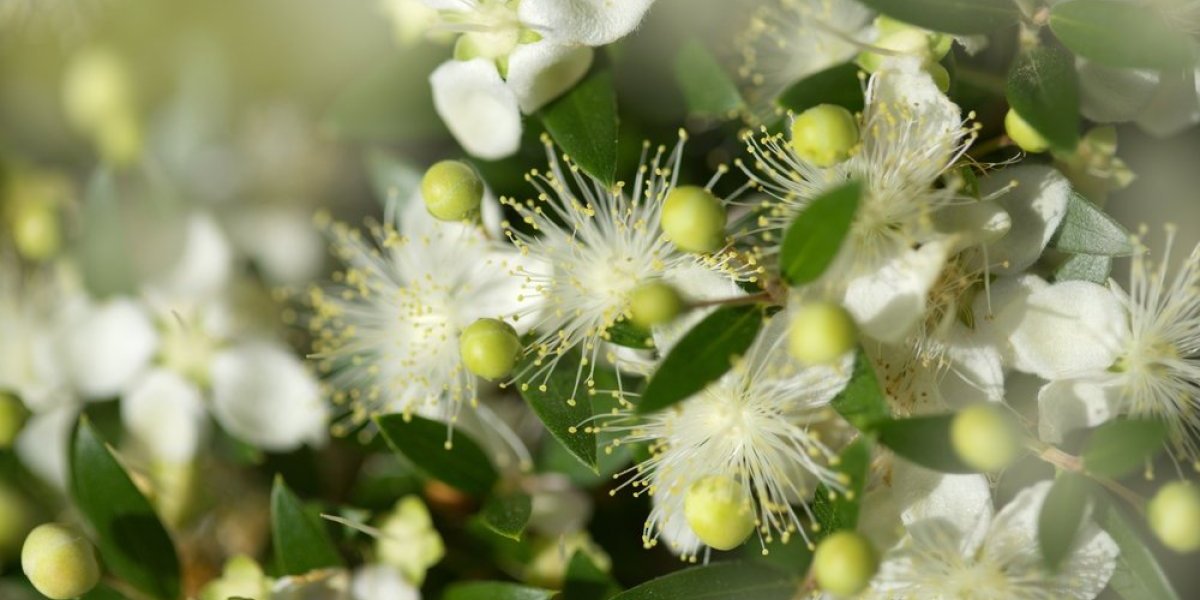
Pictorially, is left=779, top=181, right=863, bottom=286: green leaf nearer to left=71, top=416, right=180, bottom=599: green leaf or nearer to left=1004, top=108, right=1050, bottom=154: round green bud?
left=1004, top=108, right=1050, bottom=154: round green bud

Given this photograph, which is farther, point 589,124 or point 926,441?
point 589,124

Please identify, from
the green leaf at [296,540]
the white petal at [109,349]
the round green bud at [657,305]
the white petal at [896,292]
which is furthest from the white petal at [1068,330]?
the white petal at [109,349]

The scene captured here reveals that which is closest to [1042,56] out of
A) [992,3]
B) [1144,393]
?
[992,3]

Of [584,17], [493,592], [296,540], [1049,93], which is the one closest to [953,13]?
[1049,93]

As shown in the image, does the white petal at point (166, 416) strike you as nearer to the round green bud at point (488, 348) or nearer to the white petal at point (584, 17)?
the round green bud at point (488, 348)

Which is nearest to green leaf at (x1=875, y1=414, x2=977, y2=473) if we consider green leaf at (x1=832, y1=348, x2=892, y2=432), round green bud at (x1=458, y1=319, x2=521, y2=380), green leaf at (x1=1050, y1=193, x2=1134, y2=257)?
green leaf at (x1=832, y1=348, x2=892, y2=432)

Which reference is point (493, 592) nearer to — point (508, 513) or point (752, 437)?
point (508, 513)
